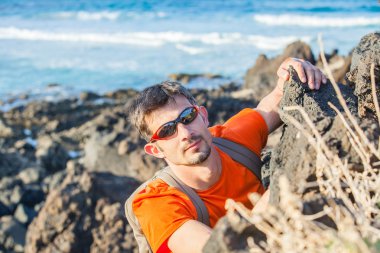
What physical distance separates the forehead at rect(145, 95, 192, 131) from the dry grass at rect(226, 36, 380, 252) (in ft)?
4.52

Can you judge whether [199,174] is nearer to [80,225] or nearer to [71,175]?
[80,225]

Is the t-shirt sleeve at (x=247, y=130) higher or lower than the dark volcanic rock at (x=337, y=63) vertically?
higher

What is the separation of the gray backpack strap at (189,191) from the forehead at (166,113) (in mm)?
283

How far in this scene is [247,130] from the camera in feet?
12.8

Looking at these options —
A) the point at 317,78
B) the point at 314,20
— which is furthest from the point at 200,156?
the point at 314,20

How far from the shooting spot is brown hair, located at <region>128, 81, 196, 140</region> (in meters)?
3.70

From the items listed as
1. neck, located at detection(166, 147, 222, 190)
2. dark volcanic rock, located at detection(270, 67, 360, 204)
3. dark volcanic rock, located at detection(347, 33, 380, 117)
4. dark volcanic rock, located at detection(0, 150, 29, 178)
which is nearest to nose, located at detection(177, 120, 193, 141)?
neck, located at detection(166, 147, 222, 190)

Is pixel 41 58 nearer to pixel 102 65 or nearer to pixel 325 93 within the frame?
pixel 102 65

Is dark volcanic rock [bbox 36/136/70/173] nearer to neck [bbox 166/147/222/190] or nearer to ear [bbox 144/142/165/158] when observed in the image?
ear [bbox 144/142/165/158]

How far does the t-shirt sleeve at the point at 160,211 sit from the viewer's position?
124 inches

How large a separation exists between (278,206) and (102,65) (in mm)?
24792

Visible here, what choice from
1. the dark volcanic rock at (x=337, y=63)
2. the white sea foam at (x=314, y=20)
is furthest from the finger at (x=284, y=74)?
the white sea foam at (x=314, y=20)

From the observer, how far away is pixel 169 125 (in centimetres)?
362

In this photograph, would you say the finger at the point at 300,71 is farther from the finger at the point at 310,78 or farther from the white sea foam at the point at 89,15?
the white sea foam at the point at 89,15
